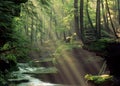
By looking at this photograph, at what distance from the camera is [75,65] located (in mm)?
25484

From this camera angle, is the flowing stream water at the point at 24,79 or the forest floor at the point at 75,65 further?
the forest floor at the point at 75,65

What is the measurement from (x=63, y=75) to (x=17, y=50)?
59.3ft

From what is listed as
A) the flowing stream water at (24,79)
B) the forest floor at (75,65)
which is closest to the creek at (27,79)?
the flowing stream water at (24,79)

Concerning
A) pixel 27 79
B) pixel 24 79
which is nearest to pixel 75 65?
pixel 27 79

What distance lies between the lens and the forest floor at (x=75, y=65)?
24.4 meters

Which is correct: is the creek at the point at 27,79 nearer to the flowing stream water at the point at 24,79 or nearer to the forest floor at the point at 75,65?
the flowing stream water at the point at 24,79

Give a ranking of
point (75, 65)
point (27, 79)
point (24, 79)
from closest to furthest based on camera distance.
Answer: point (24, 79)
point (27, 79)
point (75, 65)

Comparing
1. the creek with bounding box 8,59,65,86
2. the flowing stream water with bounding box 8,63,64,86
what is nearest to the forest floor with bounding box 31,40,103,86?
the creek with bounding box 8,59,65,86

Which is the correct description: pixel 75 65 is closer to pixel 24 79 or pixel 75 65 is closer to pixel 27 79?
pixel 27 79

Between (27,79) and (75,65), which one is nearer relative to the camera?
(27,79)

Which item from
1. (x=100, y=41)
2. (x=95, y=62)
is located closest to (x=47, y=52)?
(x=95, y=62)

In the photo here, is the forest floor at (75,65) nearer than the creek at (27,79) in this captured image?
No

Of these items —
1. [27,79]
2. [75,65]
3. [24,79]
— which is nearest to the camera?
[24,79]

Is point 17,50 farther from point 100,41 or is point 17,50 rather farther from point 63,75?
point 63,75
